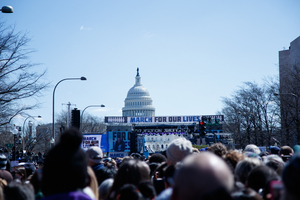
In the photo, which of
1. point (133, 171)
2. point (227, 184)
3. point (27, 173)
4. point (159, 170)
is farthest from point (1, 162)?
point (227, 184)

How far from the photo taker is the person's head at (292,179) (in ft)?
7.42

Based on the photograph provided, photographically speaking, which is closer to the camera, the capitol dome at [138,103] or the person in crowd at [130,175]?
the person in crowd at [130,175]

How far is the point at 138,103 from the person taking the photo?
6289 inches

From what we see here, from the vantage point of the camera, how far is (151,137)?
5488 centimetres

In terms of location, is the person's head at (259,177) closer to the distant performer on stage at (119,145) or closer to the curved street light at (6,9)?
the curved street light at (6,9)

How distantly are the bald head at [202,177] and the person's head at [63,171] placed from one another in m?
0.86

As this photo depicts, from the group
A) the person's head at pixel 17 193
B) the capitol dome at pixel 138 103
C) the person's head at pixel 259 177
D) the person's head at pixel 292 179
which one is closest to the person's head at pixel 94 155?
the person's head at pixel 17 193

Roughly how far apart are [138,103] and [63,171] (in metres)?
157

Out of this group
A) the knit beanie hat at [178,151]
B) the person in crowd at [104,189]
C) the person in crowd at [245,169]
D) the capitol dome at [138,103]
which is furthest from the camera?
the capitol dome at [138,103]

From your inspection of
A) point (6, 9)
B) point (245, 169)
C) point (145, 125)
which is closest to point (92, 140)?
point (6, 9)

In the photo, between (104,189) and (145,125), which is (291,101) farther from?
(145,125)

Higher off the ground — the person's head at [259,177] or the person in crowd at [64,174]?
the person in crowd at [64,174]

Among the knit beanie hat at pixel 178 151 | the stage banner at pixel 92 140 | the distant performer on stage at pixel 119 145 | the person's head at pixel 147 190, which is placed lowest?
the distant performer on stage at pixel 119 145

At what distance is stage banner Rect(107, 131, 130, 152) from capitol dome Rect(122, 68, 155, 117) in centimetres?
11775
